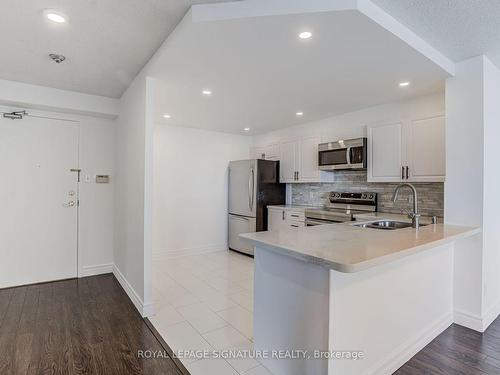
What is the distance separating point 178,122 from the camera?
454 cm

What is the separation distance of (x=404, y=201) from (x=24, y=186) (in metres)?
4.76

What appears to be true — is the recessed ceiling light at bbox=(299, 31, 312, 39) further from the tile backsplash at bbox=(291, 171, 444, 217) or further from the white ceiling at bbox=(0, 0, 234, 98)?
the tile backsplash at bbox=(291, 171, 444, 217)

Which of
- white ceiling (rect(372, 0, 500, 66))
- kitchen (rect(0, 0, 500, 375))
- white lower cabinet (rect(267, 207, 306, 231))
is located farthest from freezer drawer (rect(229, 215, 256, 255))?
white ceiling (rect(372, 0, 500, 66))

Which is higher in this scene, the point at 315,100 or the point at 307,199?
the point at 315,100

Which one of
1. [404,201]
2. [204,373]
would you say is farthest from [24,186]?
[404,201]

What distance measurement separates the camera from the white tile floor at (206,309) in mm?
1937

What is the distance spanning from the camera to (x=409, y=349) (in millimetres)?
1979

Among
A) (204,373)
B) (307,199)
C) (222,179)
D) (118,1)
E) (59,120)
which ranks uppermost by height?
(118,1)

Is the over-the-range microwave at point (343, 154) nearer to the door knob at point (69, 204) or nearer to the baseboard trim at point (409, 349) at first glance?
the baseboard trim at point (409, 349)

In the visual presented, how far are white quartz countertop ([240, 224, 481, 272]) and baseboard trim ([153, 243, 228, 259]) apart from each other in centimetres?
320

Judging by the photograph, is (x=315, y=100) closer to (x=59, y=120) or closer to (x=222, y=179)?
(x=222, y=179)

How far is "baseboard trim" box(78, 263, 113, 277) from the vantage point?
148 inches

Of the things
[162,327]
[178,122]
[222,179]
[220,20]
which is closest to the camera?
[220,20]

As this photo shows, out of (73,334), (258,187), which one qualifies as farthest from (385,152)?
(73,334)
